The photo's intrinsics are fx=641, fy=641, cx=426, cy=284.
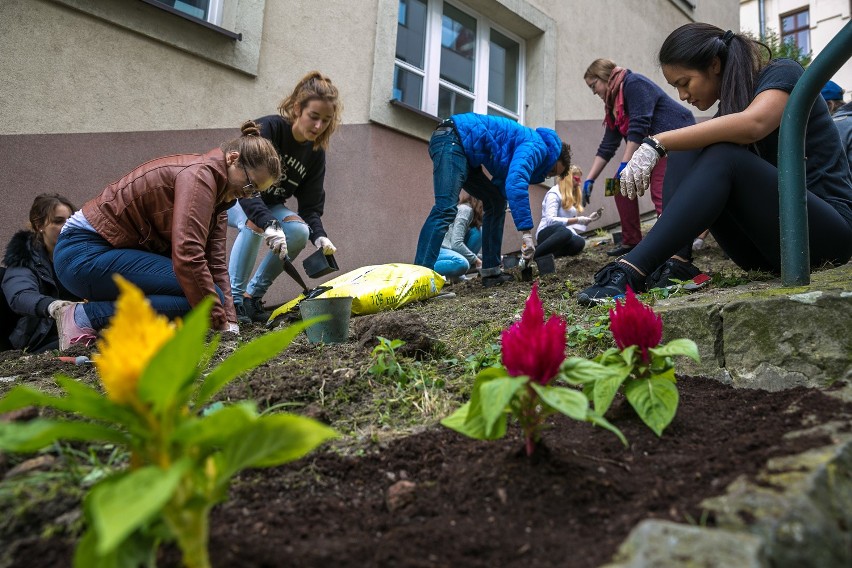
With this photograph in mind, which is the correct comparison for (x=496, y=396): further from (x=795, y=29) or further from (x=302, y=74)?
(x=795, y=29)

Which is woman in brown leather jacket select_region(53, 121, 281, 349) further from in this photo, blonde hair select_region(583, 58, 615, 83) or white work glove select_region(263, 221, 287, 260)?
blonde hair select_region(583, 58, 615, 83)

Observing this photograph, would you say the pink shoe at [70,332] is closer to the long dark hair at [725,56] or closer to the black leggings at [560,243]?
the long dark hair at [725,56]

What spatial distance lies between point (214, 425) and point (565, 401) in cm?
57

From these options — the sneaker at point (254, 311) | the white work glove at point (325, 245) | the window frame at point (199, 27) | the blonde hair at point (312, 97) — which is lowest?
the sneaker at point (254, 311)

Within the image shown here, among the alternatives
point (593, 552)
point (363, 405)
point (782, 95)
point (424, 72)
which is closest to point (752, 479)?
point (593, 552)

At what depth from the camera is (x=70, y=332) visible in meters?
3.53

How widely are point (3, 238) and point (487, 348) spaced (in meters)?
3.26

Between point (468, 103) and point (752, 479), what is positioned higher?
point (468, 103)

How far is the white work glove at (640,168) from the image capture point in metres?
2.62

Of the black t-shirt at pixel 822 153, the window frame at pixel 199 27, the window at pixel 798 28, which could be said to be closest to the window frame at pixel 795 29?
the window at pixel 798 28

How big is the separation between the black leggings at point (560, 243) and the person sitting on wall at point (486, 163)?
76cm

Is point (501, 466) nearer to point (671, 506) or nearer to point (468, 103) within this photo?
point (671, 506)

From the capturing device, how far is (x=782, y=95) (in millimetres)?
2395

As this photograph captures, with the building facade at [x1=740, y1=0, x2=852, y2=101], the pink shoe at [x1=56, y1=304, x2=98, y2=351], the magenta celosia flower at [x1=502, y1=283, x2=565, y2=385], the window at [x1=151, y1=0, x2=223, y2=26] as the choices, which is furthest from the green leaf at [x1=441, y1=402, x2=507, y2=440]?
the building facade at [x1=740, y1=0, x2=852, y2=101]
